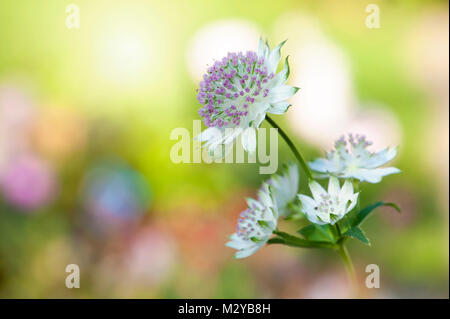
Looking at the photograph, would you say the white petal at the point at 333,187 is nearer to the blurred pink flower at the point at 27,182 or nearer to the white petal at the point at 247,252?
the white petal at the point at 247,252

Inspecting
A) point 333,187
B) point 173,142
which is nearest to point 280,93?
A: point 333,187

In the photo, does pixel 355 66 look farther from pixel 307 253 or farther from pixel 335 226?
pixel 335 226

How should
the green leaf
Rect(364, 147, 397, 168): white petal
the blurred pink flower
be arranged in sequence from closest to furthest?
the green leaf → Rect(364, 147, 397, 168): white petal → the blurred pink flower

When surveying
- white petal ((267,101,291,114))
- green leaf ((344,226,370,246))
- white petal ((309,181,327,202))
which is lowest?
green leaf ((344,226,370,246))

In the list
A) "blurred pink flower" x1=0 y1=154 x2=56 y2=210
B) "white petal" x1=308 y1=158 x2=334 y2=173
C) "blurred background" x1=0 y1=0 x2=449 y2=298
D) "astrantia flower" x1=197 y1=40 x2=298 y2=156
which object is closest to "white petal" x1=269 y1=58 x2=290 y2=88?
"astrantia flower" x1=197 y1=40 x2=298 y2=156

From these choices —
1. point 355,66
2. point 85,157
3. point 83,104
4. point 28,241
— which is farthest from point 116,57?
point 355,66

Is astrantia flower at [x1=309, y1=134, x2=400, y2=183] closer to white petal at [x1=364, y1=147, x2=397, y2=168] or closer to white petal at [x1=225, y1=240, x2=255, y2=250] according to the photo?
white petal at [x1=364, y1=147, x2=397, y2=168]
